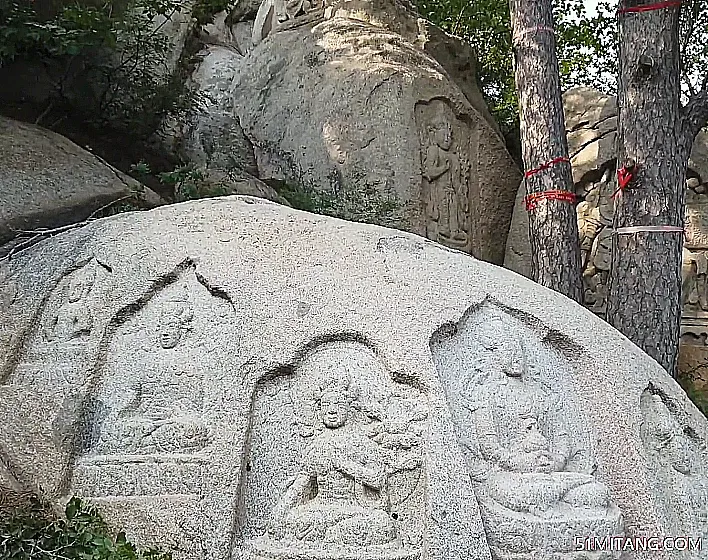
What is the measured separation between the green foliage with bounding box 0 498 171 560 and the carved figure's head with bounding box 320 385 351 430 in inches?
24.3

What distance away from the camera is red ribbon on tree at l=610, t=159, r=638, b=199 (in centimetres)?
489

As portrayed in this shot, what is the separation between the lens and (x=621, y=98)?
200 inches

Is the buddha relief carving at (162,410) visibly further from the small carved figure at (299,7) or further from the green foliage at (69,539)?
the small carved figure at (299,7)

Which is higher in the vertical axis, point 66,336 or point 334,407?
point 66,336

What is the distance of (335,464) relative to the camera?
256 centimetres

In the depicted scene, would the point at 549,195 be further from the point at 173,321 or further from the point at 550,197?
the point at 173,321

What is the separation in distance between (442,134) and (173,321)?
415 cm

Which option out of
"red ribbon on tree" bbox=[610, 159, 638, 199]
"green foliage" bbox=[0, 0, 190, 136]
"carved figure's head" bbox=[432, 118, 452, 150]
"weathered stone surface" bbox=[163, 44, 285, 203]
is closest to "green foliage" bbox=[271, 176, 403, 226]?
"weathered stone surface" bbox=[163, 44, 285, 203]

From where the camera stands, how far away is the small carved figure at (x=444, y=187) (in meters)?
6.55

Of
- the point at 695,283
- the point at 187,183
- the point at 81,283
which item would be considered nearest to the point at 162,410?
the point at 81,283

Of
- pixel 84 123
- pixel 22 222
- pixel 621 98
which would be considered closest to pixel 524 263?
pixel 621 98

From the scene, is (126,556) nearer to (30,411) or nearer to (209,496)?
(209,496)

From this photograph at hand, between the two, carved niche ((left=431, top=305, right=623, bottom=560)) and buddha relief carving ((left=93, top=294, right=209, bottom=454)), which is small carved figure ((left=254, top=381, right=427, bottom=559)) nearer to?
carved niche ((left=431, top=305, right=623, bottom=560))

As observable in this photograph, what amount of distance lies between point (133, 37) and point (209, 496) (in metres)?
3.53
